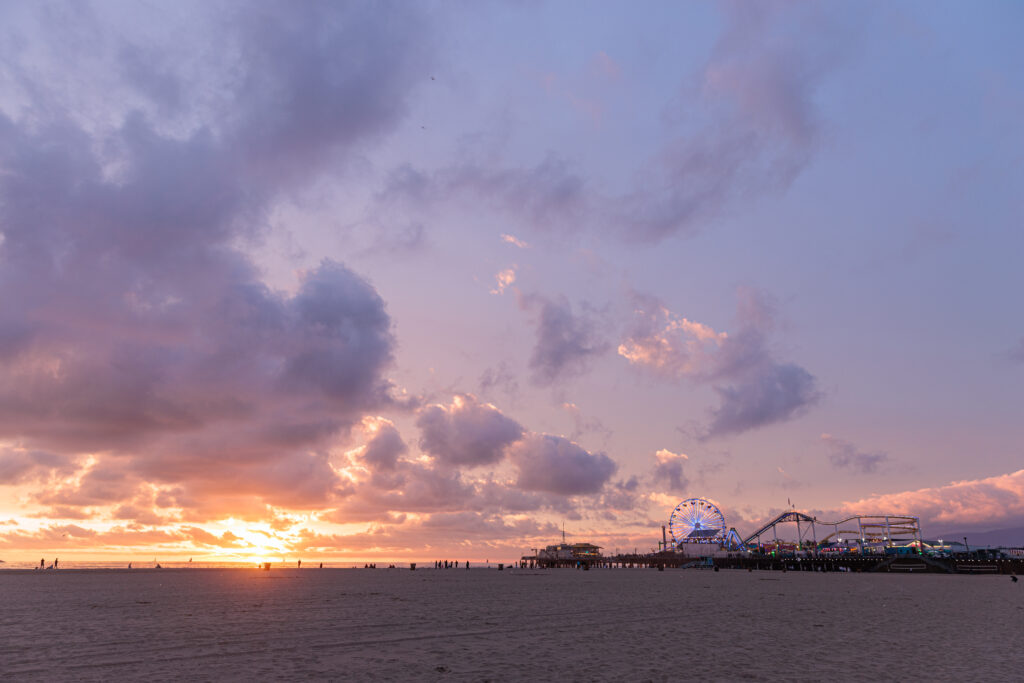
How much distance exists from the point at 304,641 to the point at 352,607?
800 inches

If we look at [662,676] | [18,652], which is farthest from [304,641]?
[662,676]

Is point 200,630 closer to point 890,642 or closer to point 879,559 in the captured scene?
point 890,642

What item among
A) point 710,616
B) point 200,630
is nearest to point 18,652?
point 200,630

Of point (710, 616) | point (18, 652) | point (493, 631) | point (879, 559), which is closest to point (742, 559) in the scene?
point (879, 559)

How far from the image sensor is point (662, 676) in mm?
21094

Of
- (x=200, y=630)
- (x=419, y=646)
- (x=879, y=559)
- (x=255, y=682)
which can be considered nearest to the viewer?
(x=255, y=682)

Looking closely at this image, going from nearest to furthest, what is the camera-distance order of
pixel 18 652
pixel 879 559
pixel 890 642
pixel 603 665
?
pixel 603 665
pixel 18 652
pixel 890 642
pixel 879 559

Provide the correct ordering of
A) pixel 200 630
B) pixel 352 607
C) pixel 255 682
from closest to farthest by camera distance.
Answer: pixel 255 682, pixel 200 630, pixel 352 607

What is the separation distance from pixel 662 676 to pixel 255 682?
1322 centimetres

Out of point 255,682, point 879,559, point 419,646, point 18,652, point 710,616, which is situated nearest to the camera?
point 255,682

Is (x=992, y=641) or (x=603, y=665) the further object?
(x=992, y=641)

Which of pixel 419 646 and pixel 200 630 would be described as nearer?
pixel 419 646

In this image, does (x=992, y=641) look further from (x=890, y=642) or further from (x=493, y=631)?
(x=493, y=631)

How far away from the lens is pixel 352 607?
4791 cm
